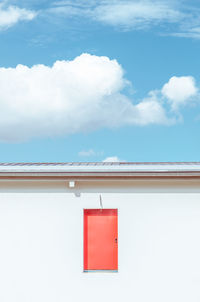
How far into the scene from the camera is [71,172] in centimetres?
831
